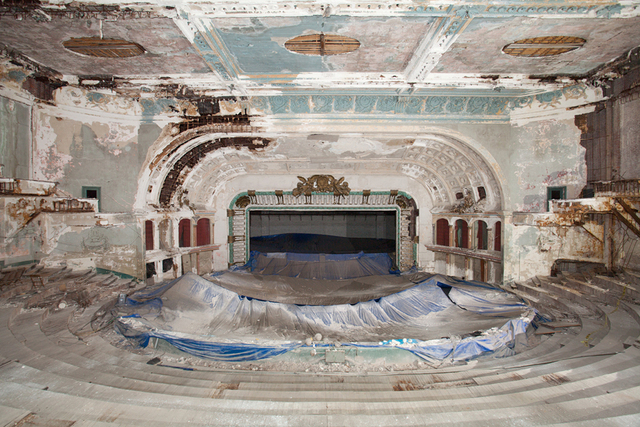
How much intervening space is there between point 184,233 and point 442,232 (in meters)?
9.12

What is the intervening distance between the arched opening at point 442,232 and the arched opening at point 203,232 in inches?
337

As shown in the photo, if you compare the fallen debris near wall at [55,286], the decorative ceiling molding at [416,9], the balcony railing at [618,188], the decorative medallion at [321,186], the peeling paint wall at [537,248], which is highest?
the decorative ceiling molding at [416,9]

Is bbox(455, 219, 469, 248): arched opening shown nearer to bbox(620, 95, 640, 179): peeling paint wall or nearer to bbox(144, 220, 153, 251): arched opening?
bbox(620, 95, 640, 179): peeling paint wall

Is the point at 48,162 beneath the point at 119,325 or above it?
above

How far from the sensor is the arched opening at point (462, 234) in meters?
9.51

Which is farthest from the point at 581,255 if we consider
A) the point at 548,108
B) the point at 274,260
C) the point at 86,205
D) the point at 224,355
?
the point at 86,205

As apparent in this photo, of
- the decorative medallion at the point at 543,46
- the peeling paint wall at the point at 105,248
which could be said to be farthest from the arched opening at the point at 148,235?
the decorative medallion at the point at 543,46

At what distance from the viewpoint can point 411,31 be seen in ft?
15.5

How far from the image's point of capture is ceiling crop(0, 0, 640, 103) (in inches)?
165

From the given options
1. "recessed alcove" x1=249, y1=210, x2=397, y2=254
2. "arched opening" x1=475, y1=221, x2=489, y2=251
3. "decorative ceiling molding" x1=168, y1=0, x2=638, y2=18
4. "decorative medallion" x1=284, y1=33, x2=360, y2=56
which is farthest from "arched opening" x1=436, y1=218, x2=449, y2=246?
"decorative medallion" x1=284, y1=33, x2=360, y2=56

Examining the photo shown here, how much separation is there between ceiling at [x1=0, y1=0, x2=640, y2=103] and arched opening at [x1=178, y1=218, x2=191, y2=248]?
173 inches

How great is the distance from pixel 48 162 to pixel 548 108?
12.0m

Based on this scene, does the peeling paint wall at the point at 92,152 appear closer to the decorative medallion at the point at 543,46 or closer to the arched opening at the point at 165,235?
the arched opening at the point at 165,235

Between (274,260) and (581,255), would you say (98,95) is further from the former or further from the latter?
(581,255)
